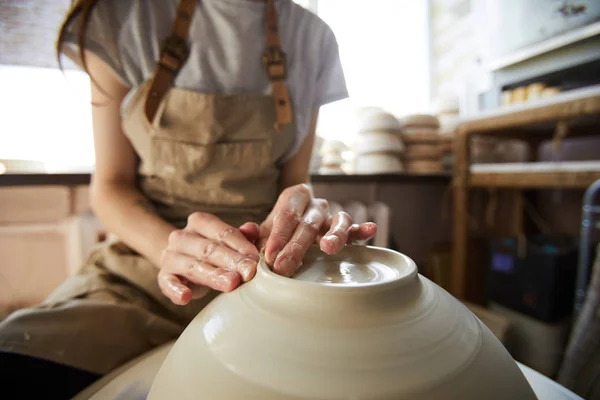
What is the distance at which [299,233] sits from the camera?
0.46m

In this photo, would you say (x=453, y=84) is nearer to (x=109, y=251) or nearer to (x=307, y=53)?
(x=307, y=53)

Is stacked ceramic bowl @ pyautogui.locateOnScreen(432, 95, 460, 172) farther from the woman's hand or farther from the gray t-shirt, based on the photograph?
the woman's hand

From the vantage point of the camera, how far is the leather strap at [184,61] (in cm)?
79

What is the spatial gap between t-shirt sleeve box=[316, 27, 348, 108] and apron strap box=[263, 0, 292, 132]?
0.19m

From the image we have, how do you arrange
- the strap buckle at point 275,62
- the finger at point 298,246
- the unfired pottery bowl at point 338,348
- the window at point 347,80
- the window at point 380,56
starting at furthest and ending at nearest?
1. the window at point 380,56
2. the window at point 347,80
3. the strap buckle at point 275,62
4. the finger at point 298,246
5. the unfired pottery bowl at point 338,348

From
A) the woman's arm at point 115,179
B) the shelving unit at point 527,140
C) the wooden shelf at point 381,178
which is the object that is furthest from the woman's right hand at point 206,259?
the shelving unit at point 527,140

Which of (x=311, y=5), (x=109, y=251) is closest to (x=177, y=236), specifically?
(x=109, y=251)

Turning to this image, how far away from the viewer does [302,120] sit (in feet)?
3.24

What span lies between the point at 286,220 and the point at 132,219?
465 millimetres

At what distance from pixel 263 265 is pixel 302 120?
2.18 feet

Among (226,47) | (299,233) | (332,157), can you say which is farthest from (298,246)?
(332,157)

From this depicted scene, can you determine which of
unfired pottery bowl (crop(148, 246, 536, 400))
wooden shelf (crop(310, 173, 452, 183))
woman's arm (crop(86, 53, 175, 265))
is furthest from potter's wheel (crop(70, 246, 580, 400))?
wooden shelf (crop(310, 173, 452, 183))

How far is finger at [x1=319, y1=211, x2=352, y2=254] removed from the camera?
419mm

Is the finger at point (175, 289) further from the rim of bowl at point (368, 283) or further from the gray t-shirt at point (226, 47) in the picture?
the gray t-shirt at point (226, 47)
